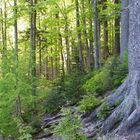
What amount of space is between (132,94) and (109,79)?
4299mm

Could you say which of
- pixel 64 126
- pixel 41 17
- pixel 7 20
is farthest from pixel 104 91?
pixel 41 17

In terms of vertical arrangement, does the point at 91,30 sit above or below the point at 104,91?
above

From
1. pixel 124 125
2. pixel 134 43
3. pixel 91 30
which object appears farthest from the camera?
pixel 91 30

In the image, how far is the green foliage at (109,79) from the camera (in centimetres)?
1283

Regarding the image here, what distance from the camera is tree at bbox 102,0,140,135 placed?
834 cm

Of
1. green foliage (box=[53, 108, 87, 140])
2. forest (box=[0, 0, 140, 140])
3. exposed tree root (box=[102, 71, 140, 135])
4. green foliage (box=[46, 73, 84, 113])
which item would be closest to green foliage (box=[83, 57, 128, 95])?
forest (box=[0, 0, 140, 140])

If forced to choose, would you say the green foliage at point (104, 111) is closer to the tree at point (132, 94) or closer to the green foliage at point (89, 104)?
the tree at point (132, 94)

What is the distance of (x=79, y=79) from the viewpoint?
51.8 feet

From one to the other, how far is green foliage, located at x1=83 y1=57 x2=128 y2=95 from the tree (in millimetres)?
2818

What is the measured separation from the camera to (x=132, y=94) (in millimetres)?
8883

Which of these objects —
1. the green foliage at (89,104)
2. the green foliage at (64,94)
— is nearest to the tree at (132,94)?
the green foliage at (89,104)

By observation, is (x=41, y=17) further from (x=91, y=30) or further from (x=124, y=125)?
(x=124, y=125)

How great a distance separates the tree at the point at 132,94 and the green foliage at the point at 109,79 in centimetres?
282

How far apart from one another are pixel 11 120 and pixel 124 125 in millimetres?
5387
